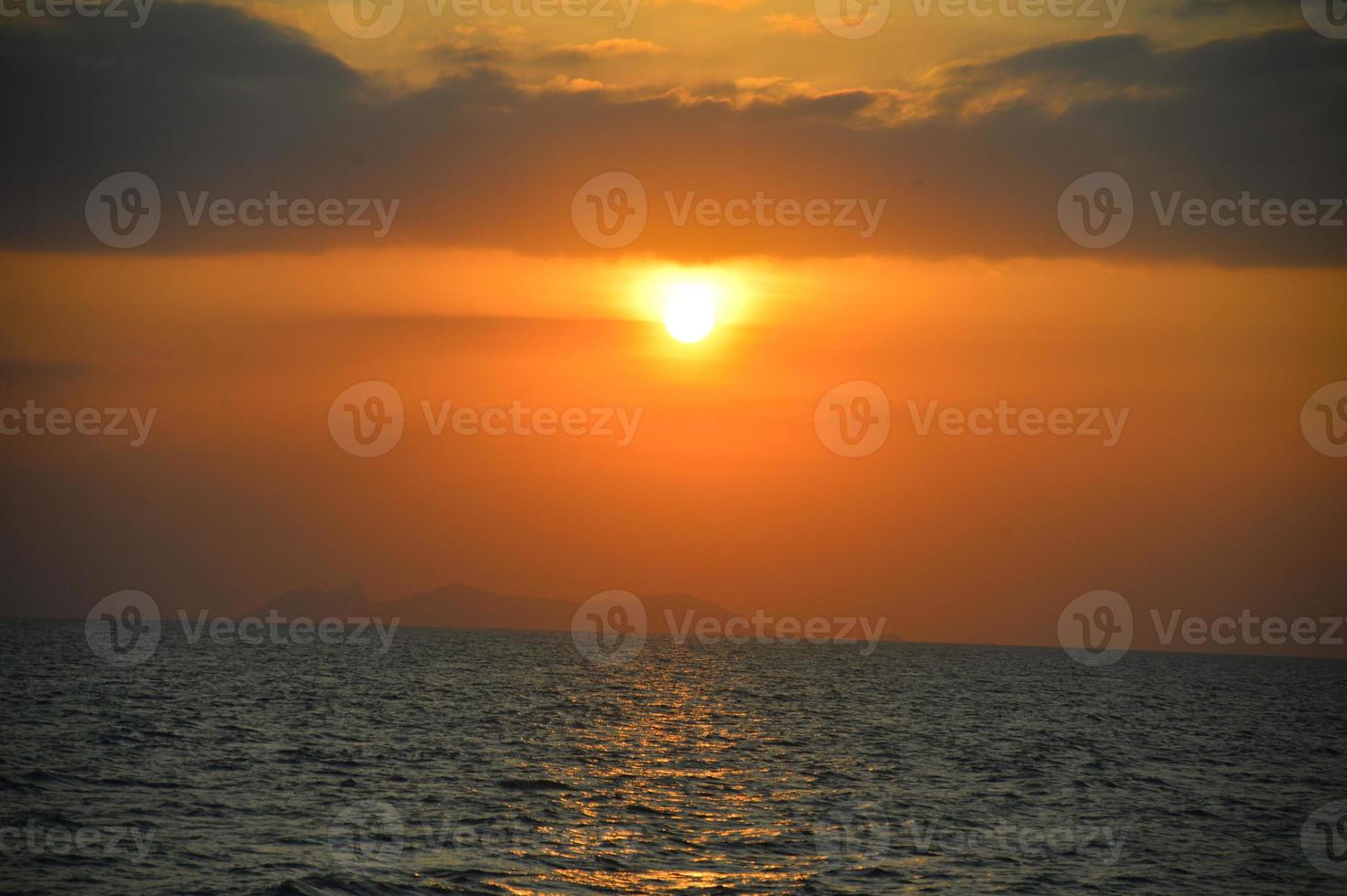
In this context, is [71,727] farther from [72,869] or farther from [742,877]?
[742,877]

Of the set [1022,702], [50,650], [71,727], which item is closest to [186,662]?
[50,650]

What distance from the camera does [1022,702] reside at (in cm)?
10200

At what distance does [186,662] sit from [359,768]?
84.1 meters
